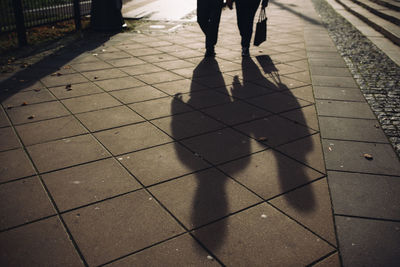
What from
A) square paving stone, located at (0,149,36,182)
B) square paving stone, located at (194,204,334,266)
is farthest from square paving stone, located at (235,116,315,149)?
square paving stone, located at (0,149,36,182)

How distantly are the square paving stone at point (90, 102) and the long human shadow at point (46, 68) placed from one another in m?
0.83

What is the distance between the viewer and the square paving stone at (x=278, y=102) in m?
4.73

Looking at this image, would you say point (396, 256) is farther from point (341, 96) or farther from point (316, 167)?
point (341, 96)

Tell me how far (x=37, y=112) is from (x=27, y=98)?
2.06ft

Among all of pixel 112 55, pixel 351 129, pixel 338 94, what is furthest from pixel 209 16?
pixel 351 129

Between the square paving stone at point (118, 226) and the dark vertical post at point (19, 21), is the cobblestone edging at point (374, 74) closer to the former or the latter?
the square paving stone at point (118, 226)

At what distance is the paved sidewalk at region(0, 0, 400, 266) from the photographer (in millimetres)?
2324

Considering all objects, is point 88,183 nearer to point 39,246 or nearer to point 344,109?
point 39,246

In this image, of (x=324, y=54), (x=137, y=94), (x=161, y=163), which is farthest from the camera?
(x=324, y=54)

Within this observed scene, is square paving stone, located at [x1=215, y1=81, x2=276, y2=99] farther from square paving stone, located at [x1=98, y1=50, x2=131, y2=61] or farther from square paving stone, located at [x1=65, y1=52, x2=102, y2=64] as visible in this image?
square paving stone, located at [x1=65, y1=52, x2=102, y2=64]

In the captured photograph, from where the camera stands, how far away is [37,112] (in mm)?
A: 4391

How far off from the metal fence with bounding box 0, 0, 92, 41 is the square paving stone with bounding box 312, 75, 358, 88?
6.27 metres

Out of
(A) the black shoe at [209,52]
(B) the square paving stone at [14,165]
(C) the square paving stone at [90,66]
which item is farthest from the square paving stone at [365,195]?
(C) the square paving stone at [90,66]

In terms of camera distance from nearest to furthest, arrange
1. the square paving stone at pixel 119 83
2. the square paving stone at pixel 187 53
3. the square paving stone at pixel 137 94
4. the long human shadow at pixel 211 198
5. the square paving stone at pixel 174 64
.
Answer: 1. the long human shadow at pixel 211 198
2. the square paving stone at pixel 137 94
3. the square paving stone at pixel 119 83
4. the square paving stone at pixel 174 64
5. the square paving stone at pixel 187 53
